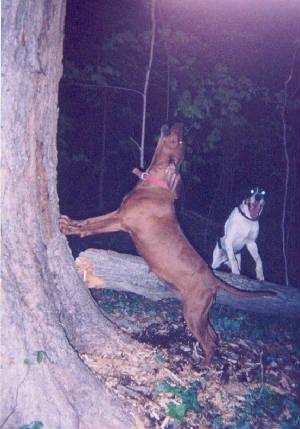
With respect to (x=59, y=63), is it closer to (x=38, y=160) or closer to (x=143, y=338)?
(x=38, y=160)

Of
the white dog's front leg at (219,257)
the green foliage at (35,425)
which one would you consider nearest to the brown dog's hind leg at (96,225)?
the green foliage at (35,425)

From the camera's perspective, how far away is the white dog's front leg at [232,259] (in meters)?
7.48

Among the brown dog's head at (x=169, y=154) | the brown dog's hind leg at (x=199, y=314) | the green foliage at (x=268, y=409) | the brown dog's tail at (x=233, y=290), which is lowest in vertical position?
the green foliage at (x=268, y=409)

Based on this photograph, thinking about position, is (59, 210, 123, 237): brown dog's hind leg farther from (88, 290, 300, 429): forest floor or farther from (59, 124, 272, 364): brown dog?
(88, 290, 300, 429): forest floor

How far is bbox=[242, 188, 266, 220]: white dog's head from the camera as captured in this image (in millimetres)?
7488

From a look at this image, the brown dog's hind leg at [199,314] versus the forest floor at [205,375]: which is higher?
the brown dog's hind leg at [199,314]

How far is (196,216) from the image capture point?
13.3 meters

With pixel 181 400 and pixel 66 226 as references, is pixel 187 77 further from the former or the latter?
pixel 181 400

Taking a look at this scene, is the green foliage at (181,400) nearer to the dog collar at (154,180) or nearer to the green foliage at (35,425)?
the green foliage at (35,425)

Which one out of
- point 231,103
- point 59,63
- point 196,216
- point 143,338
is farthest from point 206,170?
point 59,63

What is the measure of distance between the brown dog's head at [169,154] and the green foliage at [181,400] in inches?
94.0

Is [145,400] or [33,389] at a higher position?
[33,389]

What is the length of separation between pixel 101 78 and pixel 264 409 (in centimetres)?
696

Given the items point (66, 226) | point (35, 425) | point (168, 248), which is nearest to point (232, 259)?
point (168, 248)
